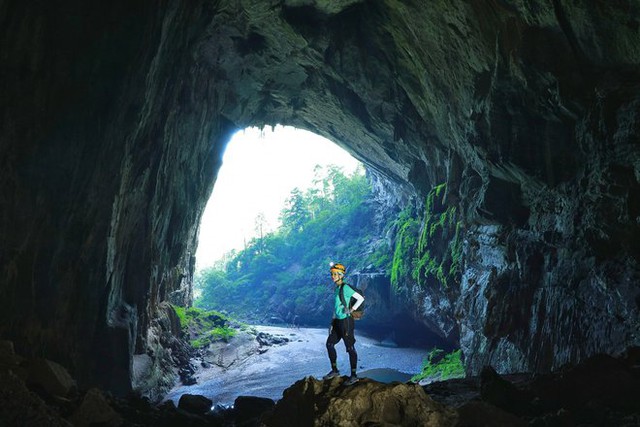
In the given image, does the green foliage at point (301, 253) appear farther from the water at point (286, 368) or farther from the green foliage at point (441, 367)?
the green foliage at point (441, 367)

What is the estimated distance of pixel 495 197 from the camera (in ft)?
52.7

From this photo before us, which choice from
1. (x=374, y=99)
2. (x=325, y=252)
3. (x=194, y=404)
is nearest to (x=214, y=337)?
(x=194, y=404)

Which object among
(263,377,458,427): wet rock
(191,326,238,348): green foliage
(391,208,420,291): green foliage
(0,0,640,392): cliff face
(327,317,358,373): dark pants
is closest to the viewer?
(263,377,458,427): wet rock

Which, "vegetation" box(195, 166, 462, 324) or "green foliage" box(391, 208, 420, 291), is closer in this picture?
"vegetation" box(195, 166, 462, 324)

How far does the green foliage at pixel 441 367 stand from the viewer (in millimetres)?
20469

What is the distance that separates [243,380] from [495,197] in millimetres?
14833

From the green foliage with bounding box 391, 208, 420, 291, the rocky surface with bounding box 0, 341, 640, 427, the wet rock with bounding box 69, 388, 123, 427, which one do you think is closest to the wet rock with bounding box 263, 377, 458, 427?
the rocky surface with bounding box 0, 341, 640, 427

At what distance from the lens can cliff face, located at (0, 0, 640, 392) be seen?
908 centimetres

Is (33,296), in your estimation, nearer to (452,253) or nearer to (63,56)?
(63,56)

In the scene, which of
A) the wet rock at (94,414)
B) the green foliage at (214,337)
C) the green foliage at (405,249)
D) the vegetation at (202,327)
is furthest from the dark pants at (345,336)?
the green foliage at (405,249)

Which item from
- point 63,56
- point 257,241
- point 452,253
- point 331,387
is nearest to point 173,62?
point 63,56

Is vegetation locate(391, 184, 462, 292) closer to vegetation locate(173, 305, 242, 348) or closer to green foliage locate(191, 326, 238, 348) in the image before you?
green foliage locate(191, 326, 238, 348)

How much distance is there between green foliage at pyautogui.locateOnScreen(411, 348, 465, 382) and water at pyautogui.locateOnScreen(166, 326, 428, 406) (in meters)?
0.79

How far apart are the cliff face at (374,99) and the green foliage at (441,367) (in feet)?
9.32
